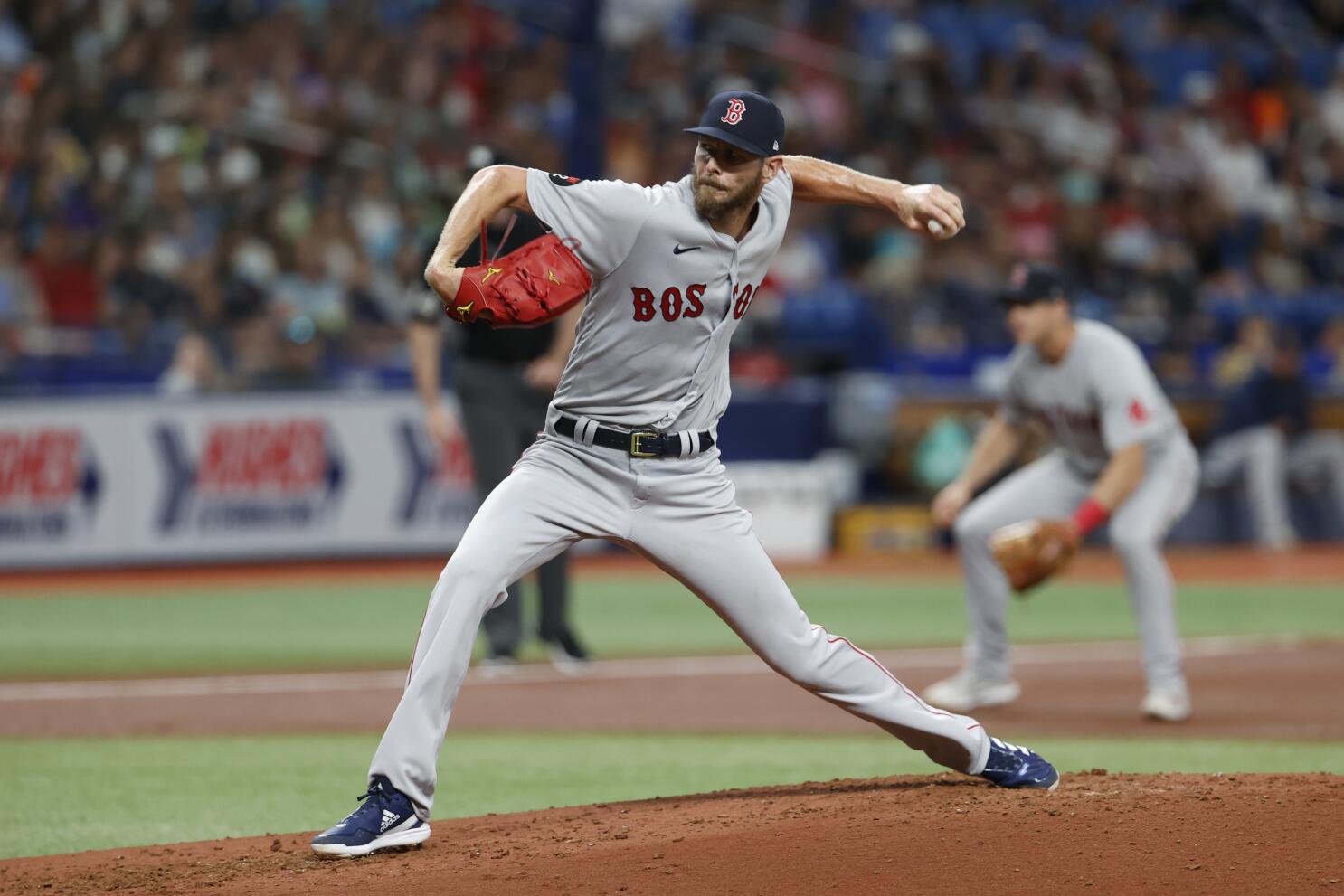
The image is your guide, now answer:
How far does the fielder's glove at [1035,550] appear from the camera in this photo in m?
8.30

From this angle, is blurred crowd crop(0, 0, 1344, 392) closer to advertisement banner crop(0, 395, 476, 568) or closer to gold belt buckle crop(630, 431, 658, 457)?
advertisement banner crop(0, 395, 476, 568)

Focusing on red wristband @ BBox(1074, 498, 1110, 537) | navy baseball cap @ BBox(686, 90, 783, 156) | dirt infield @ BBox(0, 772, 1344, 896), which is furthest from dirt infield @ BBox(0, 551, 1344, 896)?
navy baseball cap @ BBox(686, 90, 783, 156)

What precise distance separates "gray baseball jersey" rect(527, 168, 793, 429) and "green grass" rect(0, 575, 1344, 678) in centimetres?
552

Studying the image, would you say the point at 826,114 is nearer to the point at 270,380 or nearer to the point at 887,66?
the point at 887,66

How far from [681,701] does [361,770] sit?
7.89 feet

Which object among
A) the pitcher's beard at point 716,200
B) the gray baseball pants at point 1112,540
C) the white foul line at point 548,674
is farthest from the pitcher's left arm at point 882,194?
the white foul line at point 548,674

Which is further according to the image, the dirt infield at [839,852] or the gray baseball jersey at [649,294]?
the gray baseball jersey at [649,294]

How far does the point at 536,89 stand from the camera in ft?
66.9

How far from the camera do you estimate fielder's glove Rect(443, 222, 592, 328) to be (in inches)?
189

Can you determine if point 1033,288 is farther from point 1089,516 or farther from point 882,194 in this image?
point 882,194

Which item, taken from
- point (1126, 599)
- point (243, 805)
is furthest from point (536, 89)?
point (243, 805)

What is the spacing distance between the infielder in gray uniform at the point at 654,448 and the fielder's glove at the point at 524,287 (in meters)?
0.10

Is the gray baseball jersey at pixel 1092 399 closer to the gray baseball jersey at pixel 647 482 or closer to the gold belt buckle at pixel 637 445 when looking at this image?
the gray baseball jersey at pixel 647 482

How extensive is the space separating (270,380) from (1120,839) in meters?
12.0
